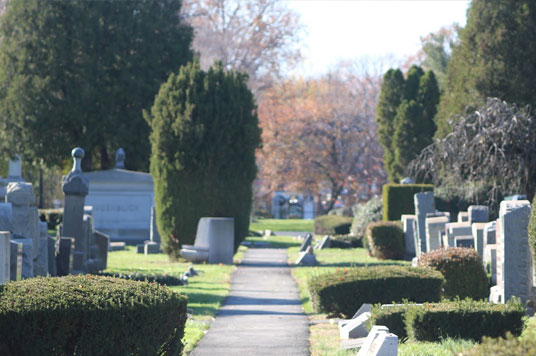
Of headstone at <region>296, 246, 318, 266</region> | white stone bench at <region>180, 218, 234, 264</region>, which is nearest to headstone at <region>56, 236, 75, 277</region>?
white stone bench at <region>180, 218, 234, 264</region>

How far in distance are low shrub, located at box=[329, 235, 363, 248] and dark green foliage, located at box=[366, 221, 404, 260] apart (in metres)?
5.35

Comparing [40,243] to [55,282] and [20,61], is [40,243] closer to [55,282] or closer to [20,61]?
[55,282]

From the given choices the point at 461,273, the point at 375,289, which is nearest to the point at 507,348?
the point at 375,289

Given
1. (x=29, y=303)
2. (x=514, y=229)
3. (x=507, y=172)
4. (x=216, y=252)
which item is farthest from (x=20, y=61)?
(x=29, y=303)

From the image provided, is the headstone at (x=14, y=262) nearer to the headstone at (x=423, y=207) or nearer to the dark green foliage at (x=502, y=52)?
the headstone at (x=423, y=207)

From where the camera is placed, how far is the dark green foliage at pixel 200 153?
73.8 feet

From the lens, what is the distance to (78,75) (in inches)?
1468

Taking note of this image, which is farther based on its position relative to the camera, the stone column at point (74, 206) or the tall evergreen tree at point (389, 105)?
the tall evergreen tree at point (389, 105)

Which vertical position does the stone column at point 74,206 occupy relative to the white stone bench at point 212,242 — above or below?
above

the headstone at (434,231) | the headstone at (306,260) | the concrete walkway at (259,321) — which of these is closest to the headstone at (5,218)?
the concrete walkway at (259,321)

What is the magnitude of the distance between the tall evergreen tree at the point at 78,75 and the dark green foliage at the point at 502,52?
16.0 meters

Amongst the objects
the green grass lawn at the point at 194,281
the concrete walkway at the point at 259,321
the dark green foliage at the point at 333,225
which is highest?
the dark green foliage at the point at 333,225

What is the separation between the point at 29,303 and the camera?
679 cm

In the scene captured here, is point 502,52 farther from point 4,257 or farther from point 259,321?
point 4,257
